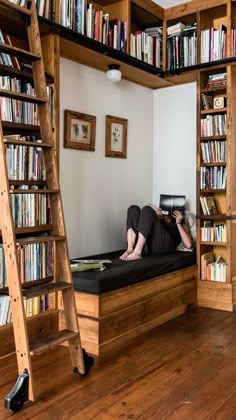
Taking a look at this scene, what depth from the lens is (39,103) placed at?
267 cm

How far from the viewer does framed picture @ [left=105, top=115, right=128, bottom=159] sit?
4.14m

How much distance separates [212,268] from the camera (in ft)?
13.4

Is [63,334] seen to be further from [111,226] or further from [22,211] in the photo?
[111,226]

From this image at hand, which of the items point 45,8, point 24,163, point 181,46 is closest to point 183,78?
point 181,46

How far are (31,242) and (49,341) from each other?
0.56m

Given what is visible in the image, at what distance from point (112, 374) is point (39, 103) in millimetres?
1734

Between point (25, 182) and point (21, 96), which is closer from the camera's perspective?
point (21, 96)

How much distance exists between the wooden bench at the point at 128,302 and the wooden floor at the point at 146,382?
0.42 feet

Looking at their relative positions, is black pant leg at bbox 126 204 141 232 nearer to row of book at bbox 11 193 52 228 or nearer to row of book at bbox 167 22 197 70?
row of book at bbox 11 193 52 228

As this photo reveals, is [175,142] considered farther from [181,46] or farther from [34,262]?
[34,262]

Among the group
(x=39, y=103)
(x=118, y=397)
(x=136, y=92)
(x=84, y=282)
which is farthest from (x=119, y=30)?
(x=118, y=397)

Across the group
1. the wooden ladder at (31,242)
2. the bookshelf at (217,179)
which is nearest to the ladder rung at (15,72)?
the wooden ladder at (31,242)

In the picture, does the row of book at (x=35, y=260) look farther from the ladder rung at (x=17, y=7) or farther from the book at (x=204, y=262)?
the book at (x=204, y=262)

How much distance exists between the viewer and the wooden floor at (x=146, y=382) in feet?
7.04
